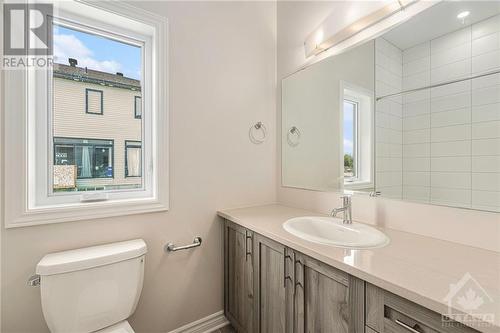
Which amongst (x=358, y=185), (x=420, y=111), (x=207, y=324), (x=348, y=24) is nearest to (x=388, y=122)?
(x=420, y=111)

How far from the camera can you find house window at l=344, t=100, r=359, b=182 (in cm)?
146

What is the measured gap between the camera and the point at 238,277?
60.6 inches

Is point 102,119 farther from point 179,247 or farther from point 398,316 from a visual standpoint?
point 398,316

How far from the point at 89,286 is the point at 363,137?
170cm

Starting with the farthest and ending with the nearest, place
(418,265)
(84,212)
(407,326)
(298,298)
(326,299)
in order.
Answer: (84,212)
(298,298)
(326,299)
(418,265)
(407,326)

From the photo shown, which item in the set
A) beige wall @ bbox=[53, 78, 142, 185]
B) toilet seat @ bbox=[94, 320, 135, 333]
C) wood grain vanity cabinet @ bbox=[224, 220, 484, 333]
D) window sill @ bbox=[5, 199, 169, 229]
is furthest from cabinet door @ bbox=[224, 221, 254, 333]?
beige wall @ bbox=[53, 78, 142, 185]

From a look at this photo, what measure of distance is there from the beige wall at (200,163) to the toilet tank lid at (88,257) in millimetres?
69

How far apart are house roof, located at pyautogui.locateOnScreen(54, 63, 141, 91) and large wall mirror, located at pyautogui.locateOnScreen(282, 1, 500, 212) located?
1.30 m

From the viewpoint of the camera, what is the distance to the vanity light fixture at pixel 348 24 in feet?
4.01

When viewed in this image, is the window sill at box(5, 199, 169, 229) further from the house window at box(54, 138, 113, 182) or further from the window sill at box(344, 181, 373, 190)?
the window sill at box(344, 181, 373, 190)

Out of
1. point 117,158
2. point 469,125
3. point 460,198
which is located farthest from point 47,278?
point 469,125

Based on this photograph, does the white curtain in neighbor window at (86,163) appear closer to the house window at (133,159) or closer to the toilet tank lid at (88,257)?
the house window at (133,159)

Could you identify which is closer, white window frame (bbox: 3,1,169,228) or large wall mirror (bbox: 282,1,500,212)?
large wall mirror (bbox: 282,1,500,212)

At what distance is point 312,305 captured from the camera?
1004 mm
